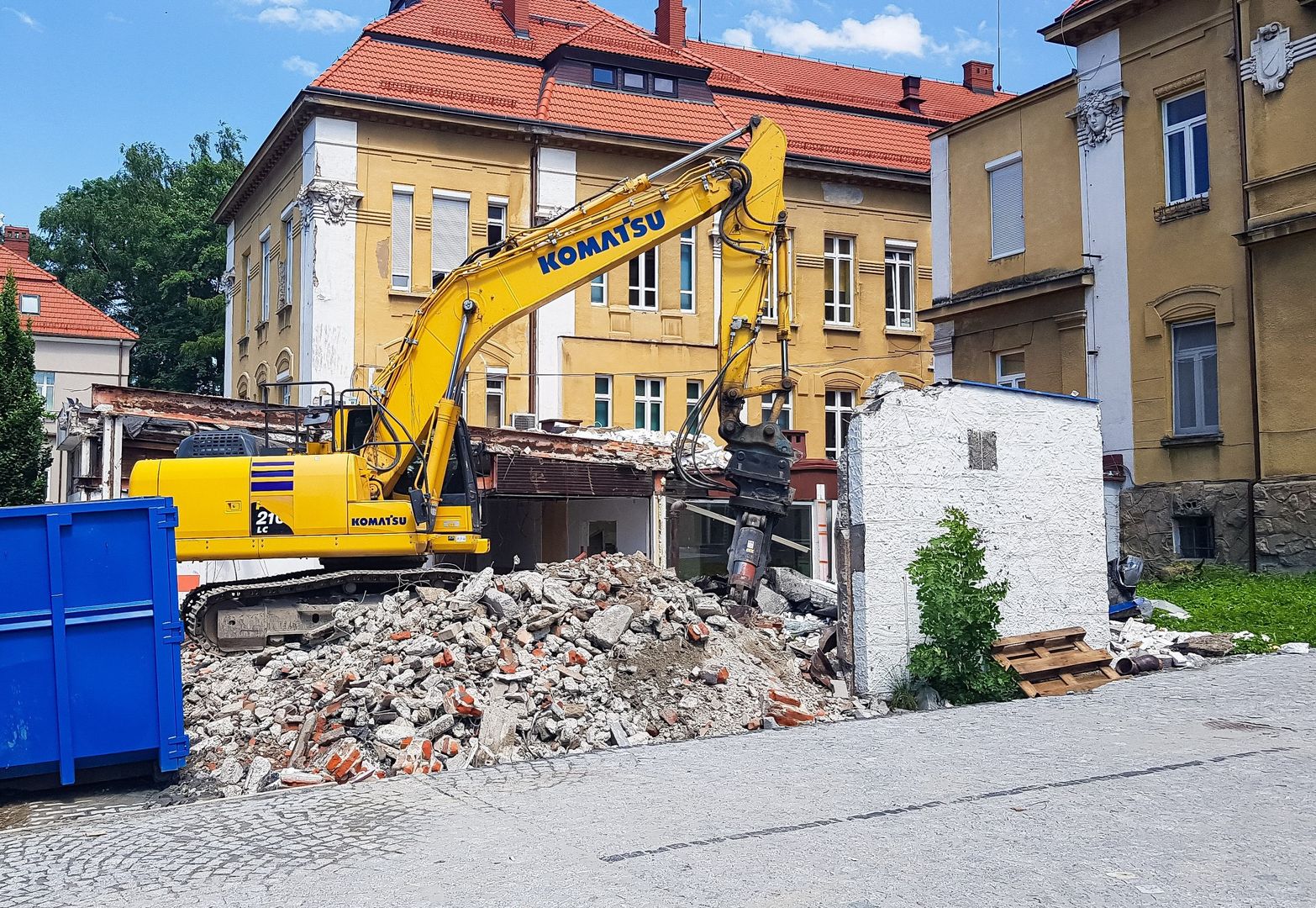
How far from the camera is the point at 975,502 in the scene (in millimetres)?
12000

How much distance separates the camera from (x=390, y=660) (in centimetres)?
1045

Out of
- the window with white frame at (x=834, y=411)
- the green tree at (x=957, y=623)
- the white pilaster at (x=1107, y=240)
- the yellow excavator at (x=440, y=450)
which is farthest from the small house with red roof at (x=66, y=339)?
the green tree at (x=957, y=623)

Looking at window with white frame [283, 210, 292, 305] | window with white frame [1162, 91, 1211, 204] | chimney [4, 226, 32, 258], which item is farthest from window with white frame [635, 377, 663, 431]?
chimney [4, 226, 32, 258]

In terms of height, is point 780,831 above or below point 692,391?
below

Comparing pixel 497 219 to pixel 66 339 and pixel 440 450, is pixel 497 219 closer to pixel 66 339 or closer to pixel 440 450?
pixel 440 450

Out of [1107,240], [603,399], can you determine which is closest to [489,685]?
[1107,240]

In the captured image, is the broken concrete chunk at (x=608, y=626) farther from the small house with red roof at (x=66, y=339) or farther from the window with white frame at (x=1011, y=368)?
the small house with red roof at (x=66, y=339)

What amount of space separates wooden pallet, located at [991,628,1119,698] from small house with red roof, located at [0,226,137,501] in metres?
41.8

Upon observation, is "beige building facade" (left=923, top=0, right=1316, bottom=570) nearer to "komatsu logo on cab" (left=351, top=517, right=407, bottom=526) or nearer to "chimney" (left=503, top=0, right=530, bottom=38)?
"komatsu logo on cab" (left=351, top=517, right=407, bottom=526)

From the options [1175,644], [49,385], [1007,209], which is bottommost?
[1175,644]

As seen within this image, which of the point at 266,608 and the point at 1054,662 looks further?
the point at 266,608

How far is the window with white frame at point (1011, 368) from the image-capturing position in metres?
23.4

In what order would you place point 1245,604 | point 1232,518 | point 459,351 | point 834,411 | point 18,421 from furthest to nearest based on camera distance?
point 834,411 < point 18,421 < point 1232,518 < point 1245,604 < point 459,351

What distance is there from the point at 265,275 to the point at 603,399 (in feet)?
31.7
